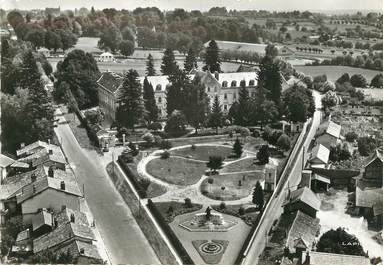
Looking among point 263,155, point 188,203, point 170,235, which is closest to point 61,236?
point 170,235

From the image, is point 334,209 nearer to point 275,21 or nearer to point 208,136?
point 208,136

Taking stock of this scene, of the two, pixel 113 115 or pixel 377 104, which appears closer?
pixel 113 115

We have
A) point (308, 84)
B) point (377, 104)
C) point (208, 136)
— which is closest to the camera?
point (208, 136)

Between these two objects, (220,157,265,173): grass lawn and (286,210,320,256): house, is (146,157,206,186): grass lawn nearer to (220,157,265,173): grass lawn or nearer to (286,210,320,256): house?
(220,157,265,173): grass lawn

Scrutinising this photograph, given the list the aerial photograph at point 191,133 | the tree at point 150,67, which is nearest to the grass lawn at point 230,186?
the aerial photograph at point 191,133

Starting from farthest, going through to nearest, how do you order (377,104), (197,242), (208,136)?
1. (377,104)
2. (208,136)
3. (197,242)

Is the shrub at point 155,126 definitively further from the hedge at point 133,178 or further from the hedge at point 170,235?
the hedge at point 170,235

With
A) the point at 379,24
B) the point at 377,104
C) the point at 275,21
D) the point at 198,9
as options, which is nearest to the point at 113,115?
the point at 198,9

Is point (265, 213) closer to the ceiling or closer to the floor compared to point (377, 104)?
closer to the floor
